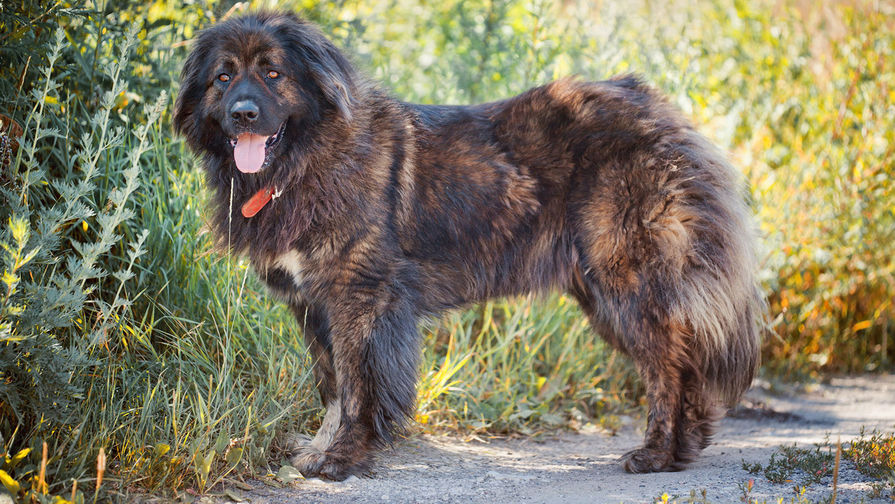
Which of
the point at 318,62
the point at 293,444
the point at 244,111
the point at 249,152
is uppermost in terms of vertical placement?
the point at 318,62

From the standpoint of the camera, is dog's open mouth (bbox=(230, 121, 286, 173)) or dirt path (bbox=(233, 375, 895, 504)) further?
dog's open mouth (bbox=(230, 121, 286, 173))

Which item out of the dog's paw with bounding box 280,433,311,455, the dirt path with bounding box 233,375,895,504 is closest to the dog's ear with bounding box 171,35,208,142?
the dog's paw with bounding box 280,433,311,455

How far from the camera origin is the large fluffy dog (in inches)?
128

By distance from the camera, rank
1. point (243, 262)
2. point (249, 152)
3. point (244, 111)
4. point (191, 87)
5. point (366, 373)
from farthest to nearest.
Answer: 1. point (243, 262)
2. point (191, 87)
3. point (366, 373)
4. point (249, 152)
5. point (244, 111)

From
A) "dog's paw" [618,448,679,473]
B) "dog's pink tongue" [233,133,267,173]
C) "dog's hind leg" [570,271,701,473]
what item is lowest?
"dog's paw" [618,448,679,473]

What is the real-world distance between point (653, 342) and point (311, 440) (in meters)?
1.66

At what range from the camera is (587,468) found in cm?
358

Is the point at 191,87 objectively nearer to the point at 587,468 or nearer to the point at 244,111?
the point at 244,111

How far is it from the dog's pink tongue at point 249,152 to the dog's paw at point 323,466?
1253mm

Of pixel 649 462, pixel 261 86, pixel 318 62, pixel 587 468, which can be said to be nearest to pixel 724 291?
pixel 649 462

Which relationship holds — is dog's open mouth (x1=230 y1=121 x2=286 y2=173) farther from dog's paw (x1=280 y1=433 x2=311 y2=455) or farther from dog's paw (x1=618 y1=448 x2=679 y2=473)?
dog's paw (x1=618 y1=448 x2=679 y2=473)

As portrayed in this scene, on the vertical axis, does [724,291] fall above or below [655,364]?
above

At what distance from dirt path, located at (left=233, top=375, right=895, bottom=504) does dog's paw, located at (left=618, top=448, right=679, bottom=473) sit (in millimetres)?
59

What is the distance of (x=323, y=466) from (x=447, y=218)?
1.23m
